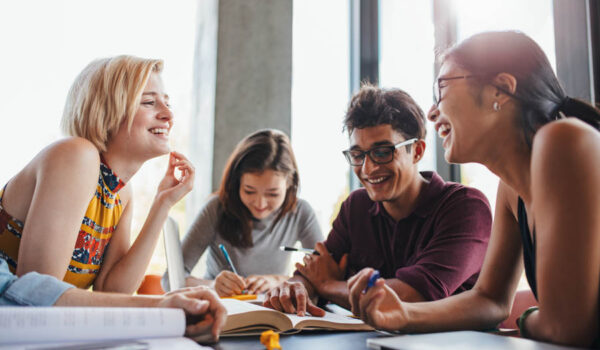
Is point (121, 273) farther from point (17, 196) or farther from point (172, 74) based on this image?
point (172, 74)

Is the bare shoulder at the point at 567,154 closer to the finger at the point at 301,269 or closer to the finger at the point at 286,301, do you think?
the finger at the point at 286,301

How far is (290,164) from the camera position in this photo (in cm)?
258

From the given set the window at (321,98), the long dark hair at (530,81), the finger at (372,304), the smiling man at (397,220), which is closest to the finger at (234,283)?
the smiling man at (397,220)

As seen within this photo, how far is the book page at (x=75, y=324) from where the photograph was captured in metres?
0.69

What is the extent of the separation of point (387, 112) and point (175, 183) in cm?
93

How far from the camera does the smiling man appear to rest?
1.42 meters

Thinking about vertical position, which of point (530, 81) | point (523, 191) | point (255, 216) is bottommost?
point (255, 216)

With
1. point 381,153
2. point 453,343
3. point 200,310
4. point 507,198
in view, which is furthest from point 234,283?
point 453,343

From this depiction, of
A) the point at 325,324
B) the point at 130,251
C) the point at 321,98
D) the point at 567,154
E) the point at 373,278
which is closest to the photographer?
the point at 567,154

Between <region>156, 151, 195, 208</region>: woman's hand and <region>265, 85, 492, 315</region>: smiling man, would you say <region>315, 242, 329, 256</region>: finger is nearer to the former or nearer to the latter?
<region>265, 85, 492, 315</region>: smiling man

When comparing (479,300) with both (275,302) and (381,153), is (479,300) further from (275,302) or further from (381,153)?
(381,153)

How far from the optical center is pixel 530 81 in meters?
1.04

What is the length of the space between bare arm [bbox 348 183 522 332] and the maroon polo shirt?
0.20 metres

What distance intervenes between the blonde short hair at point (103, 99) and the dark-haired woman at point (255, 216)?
3.39 feet
